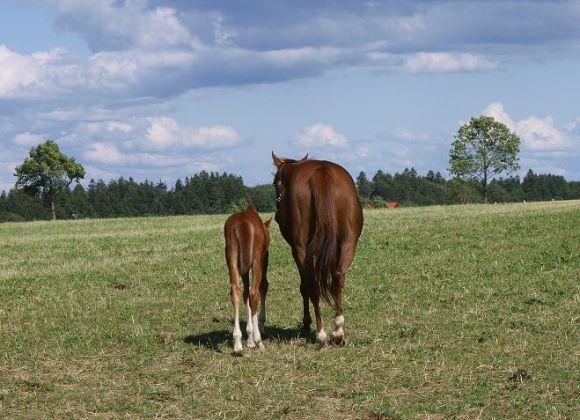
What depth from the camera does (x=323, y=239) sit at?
11773 mm

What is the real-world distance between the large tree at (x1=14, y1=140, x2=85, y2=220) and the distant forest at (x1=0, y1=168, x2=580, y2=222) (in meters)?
43.7

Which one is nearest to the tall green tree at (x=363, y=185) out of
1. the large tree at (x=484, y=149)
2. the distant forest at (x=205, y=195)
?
the distant forest at (x=205, y=195)

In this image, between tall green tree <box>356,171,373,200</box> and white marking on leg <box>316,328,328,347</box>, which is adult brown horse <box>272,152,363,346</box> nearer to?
white marking on leg <box>316,328,328,347</box>

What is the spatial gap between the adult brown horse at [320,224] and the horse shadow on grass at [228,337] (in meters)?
0.66

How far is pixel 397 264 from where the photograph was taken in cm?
2016

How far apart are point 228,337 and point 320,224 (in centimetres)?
262

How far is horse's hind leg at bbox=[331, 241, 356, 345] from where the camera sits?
11.6m

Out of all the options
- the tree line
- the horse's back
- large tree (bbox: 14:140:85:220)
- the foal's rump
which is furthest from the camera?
the tree line

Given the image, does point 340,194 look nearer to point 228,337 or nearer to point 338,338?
point 338,338

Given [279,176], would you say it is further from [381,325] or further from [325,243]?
[381,325]

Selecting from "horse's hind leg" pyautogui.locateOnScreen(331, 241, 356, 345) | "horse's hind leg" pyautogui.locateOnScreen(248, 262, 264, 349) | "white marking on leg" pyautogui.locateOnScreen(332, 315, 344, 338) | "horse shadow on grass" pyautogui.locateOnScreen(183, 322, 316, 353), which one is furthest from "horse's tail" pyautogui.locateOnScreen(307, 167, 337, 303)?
"horse shadow on grass" pyautogui.locateOnScreen(183, 322, 316, 353)

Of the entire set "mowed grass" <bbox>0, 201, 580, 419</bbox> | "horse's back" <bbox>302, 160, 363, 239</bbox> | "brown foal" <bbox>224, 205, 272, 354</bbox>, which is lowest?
"mowed grass" <bbox>0, 201, 580, 419</bbox>

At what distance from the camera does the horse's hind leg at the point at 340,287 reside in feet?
38.2

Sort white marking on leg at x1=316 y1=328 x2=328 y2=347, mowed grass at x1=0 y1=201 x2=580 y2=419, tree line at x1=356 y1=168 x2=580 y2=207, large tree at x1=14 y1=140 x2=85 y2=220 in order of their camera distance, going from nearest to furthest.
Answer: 1. mowed grass at x1=0 y1=201 x2=580 y2=419
2. white marking on leg at x1=316 y1=328 x2=328 y2=347
3. large tree at x1=14 y1=140 x2=85 y2=220
4. tree line at x1=356 y1=168 x2=580 y2=207
